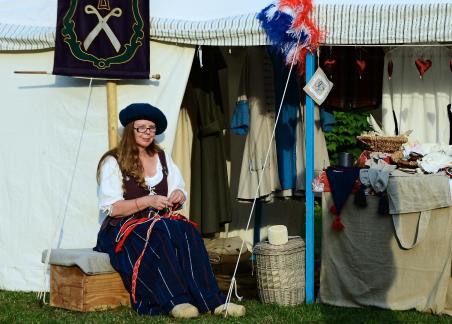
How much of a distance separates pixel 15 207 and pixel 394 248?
2630mm

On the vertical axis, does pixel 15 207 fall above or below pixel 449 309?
above

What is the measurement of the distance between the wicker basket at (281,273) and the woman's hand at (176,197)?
0.57 m

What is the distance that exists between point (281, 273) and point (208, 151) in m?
1.48

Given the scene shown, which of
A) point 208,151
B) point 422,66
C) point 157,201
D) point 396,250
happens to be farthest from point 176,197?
point 422,66

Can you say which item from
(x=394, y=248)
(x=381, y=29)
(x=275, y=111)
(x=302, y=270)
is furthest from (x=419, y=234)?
(x=275, y=111)

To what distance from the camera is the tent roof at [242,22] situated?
550 cm

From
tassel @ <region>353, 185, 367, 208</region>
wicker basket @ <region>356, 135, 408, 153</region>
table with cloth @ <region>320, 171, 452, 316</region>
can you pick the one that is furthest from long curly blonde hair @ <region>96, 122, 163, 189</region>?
wicker basket @ <region>356, 135, 408, 153</region>

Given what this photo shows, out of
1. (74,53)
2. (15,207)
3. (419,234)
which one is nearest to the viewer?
(419,234)

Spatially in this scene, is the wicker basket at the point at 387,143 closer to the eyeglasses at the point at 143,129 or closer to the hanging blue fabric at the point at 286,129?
the hanging blue fabric at the point at 286,129

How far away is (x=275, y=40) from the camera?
5.71m

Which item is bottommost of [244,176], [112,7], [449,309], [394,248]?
[449,309]

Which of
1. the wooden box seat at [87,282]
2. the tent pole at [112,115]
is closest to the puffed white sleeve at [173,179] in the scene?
the tent pole at [112,115]

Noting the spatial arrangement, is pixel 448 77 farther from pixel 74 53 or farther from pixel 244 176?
pixel 74 53

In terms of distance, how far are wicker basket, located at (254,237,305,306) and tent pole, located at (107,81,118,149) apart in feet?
3.93
